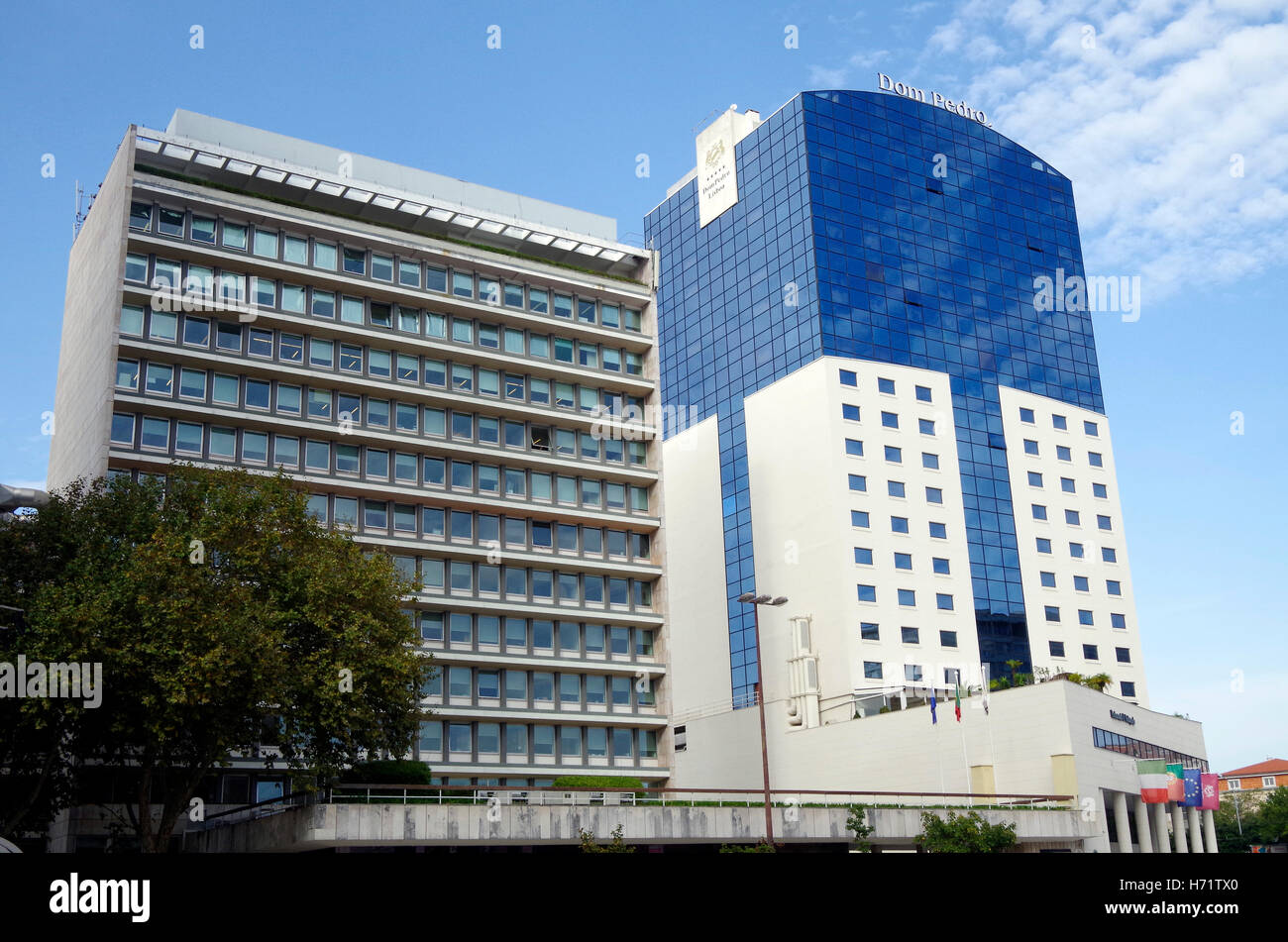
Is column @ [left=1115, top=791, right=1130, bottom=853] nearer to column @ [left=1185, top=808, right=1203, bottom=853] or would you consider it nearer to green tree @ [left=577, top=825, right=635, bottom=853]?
column @ [left=1185, top=808, right=1203, bottom=853]

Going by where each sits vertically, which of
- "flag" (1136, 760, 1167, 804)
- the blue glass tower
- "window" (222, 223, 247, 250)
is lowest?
"flag" (1136, 760, 1167, 804)

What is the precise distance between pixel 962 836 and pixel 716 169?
6784cm

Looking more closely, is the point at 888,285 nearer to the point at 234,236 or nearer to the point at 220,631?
the point at 234,236

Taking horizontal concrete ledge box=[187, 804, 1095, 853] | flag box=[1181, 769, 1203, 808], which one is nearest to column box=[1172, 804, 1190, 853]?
flag box=[1181, 769, 1203, 808]

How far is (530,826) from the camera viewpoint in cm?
4875

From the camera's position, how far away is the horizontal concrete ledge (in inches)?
1821

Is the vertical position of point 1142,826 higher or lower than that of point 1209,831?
higher

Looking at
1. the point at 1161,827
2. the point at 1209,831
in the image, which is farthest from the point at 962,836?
the point at 1209,831

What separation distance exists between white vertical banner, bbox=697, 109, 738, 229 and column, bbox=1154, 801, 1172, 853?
5790 cm

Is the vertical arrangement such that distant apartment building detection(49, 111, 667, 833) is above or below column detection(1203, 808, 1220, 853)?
above
